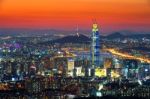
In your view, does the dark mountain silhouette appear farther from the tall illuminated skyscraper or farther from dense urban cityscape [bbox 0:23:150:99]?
the tall illuminated skyscraper

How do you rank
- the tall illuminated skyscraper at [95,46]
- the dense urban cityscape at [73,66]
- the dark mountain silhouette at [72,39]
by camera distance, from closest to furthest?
the dense urban cityscape at [73,66] → the dark mountain silhouette at [72,39] → the tall illuminated skyscraper at [95,46]


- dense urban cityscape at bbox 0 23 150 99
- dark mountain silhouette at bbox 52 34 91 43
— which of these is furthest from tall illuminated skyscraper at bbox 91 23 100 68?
dark mountain silhouette at bbox 52 34 91 43

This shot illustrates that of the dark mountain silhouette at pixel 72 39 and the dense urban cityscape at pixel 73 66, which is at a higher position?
the dark mountain silhouette at pixel 72 39

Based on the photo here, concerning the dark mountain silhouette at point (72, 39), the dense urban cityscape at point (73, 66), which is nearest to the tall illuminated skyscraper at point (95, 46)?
the dense urban cityscape at point (73, 66)

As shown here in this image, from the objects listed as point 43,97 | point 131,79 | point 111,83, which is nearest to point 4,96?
point 43,97

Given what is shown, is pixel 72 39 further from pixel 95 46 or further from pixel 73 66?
pixel 95 46

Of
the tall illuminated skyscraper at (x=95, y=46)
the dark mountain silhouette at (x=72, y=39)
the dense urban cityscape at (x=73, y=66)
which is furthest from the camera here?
the tall illuminated skyscraper at (x=95, y=46)

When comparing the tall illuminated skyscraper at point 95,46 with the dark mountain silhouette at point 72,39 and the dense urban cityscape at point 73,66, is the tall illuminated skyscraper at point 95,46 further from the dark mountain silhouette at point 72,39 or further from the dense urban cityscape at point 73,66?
the dark mountain silhouette at point 72,39

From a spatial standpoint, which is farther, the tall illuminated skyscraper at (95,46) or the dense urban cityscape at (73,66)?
the tall illuminated skyscraper at (95,46)
